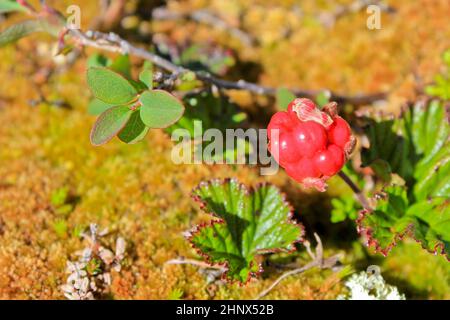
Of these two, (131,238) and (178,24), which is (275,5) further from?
(131,238)

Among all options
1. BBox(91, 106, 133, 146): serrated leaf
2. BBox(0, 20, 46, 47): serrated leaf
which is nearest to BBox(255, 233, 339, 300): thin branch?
BBox(91, 106, 133, 146): serrated leaf

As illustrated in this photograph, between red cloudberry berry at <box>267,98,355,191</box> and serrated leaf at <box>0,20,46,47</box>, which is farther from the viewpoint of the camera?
serrated leaf at <box>0,20,46,47</box>

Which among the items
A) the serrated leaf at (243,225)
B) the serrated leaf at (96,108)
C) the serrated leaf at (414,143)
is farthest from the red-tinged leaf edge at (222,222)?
the serrated leaf at (96,108)

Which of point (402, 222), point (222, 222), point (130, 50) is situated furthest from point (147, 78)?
point (402, 222)

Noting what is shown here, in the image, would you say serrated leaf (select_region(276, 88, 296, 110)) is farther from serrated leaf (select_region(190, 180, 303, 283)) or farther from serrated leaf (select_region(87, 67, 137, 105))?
serrated leaf (select_region(87, 67, 137, 105))

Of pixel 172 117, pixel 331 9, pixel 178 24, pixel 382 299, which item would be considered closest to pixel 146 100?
pixel 172 117

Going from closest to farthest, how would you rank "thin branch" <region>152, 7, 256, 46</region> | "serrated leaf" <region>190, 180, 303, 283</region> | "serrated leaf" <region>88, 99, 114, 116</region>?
"serrated leaf" <region>190, 180, 303, 283</region>, "serrated leaf" <region>88, 99, 114, 116</region>, "thin branch" <region>152, 7, 256, 46</region>

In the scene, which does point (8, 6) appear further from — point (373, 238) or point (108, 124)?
point (373, 238)
